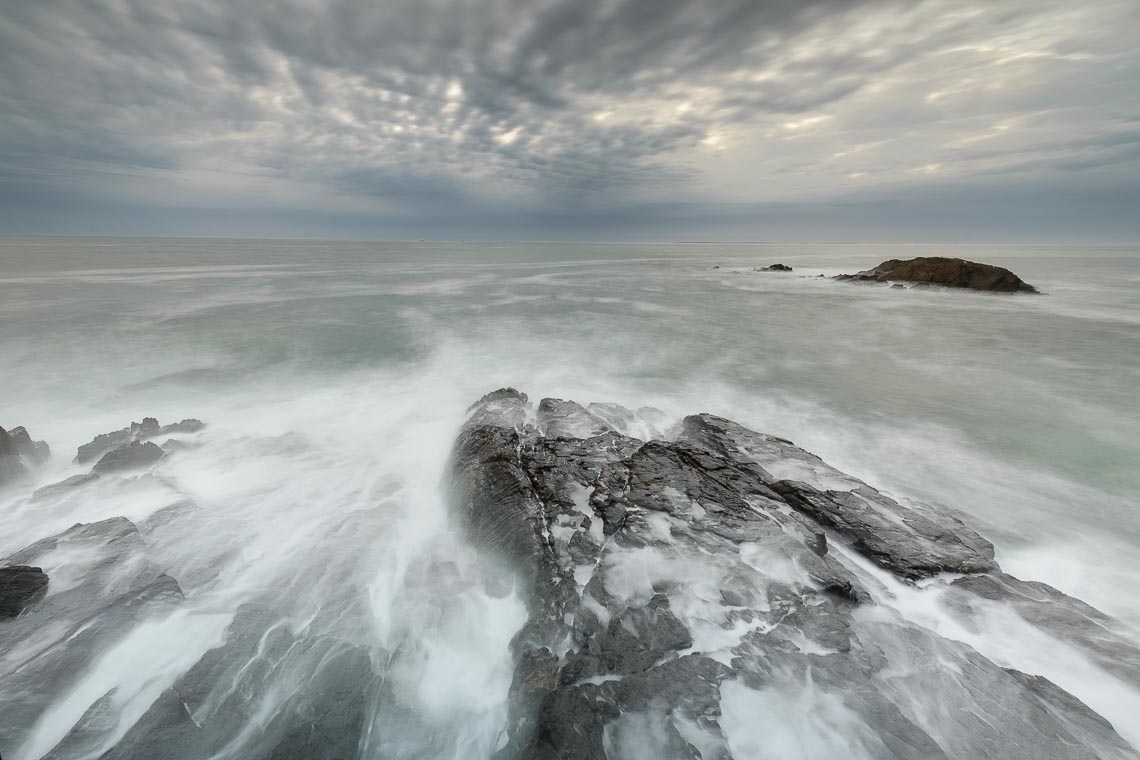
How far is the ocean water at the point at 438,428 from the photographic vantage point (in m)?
4.02

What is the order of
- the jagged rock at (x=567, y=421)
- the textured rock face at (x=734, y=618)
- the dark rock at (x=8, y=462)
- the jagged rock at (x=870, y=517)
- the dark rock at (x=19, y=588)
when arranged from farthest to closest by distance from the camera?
1. the jagged rock at (x=567, y=421)
2. the dark rock at (x=8, y=462)
3. the jagged rock at (x=870, y=517)
4. the dark rock at (x=19, y=588)
5. the textured rock face at (x=734, y=618)

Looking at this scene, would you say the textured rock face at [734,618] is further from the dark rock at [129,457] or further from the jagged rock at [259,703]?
the dark rock at [129,457]

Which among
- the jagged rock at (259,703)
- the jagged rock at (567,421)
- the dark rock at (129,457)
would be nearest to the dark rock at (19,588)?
the jagged rock at (259,703)

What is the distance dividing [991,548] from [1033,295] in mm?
34141

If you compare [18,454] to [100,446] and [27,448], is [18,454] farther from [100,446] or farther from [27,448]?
[100,446]

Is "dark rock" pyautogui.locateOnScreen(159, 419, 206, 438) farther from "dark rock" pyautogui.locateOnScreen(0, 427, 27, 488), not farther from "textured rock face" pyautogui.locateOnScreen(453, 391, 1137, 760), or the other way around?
"textured rock face" pyautogui.locateOnScreen(453, 391, 1137, 760)

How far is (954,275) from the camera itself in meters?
29.7

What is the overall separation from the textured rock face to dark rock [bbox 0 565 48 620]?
393 centimetres

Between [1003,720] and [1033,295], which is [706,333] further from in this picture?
[1033,295]

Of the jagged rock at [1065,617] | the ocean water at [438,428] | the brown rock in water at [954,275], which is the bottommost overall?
the ocean water at [438,428]

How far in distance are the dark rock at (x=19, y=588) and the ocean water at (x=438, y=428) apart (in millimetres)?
374

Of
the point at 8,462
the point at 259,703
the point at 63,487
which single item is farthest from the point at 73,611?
the point at 8,462

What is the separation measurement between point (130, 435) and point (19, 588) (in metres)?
4.19

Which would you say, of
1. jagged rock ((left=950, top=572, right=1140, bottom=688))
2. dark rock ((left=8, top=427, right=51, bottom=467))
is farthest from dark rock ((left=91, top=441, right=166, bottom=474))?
jagged rock ((left=950, top=572, right=1140, bottom=688))
